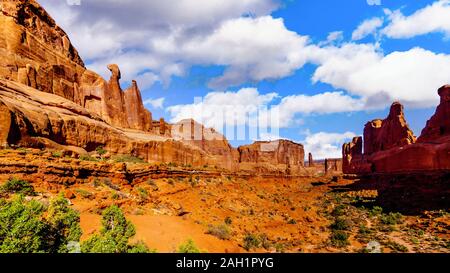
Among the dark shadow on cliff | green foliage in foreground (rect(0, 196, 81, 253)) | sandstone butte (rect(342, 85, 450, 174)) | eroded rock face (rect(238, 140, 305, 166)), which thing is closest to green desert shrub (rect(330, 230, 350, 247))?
the dark shadow on cliff

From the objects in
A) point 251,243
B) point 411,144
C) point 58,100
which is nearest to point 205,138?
point 411,144

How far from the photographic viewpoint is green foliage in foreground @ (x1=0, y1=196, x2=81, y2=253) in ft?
25.9

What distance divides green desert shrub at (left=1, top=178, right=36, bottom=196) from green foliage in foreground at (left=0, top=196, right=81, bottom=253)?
432cm

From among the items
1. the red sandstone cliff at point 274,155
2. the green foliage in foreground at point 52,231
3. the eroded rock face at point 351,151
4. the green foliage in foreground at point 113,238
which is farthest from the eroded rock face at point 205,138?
the green foliage in foreground at point 52,231

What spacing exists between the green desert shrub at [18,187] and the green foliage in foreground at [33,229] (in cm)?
432

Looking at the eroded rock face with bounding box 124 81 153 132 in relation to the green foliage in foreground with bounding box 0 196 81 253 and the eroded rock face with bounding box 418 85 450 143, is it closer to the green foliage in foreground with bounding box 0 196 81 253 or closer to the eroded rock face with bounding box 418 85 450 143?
the green foliage in foreground with bounding box 0 196 81 253

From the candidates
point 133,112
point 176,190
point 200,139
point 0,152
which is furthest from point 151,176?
point 200,139

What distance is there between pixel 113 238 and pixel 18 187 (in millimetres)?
7671

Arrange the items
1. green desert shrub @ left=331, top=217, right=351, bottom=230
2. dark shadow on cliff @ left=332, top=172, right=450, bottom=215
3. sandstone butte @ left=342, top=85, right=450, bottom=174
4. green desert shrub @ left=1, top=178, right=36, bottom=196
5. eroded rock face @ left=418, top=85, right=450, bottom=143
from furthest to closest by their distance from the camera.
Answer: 1. eroded rock face @ left=418, top=85, right=450, bottom=143
2. sandstone butte @ left=342, top=85, right=450, bottom=174
3. dark shadow on cliff @ left=332, top=172, right=450, bottom=215
4. green desert shrub @ left=331, top=217, right=351, bottom=230
5. green desert shrub @ left=1, top=178, right=36, bottom=196

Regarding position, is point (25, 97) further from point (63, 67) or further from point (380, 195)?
point (380, 195)

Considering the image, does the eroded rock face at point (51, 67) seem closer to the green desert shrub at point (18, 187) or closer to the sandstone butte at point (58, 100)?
the sandstone butte at point (58, 100)

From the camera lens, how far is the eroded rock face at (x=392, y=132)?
63.2 meters

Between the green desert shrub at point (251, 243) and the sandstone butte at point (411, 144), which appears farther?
the sandstone butte at point (411, 144)

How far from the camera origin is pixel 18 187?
→ 14.1 meters
